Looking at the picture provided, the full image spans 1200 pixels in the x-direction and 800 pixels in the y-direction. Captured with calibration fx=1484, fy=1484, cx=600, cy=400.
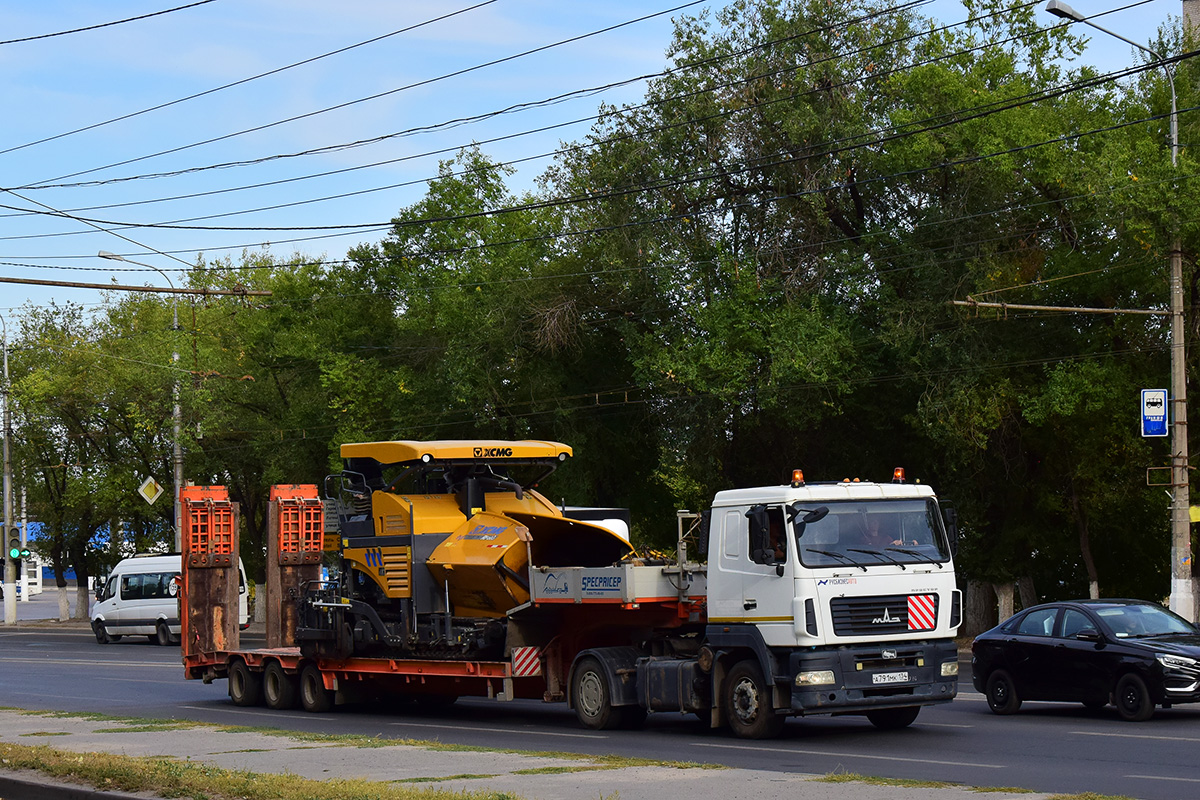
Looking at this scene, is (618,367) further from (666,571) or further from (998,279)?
(666,571)

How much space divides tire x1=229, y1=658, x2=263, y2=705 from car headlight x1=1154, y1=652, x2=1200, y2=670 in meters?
12.8

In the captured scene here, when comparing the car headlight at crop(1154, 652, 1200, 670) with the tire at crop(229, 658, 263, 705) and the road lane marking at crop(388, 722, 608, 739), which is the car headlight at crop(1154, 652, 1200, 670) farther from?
the tire at crop(229, 658, 263, 705)

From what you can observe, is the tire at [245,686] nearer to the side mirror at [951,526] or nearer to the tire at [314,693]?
the tire at [314,693]

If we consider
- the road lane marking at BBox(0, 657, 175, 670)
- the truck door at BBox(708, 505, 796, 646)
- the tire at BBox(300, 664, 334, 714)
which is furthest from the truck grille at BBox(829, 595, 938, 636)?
the road lane marking at BBox(0, 657, 175, 670)

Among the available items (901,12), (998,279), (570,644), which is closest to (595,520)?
(570,644)

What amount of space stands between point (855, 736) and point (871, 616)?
1514mm

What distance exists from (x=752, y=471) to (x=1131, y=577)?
9.41 metres

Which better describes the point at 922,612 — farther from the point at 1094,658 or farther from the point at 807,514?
the point at 1094,658

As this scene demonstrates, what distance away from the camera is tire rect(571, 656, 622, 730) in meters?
17.1

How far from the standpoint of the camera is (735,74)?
3369 centimetres

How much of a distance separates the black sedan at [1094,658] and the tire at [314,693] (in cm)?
895

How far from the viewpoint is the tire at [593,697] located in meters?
17.1

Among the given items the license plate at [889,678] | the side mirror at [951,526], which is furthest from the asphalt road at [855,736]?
the side mirror at [951,526]

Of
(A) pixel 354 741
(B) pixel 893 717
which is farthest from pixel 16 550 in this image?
(B) pixel 893 717
